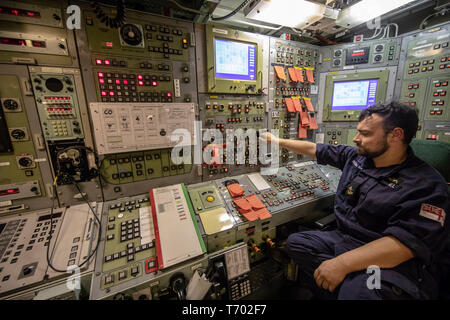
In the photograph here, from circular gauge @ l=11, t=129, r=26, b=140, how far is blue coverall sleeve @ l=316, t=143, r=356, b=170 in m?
2.55

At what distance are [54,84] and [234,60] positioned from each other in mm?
1579

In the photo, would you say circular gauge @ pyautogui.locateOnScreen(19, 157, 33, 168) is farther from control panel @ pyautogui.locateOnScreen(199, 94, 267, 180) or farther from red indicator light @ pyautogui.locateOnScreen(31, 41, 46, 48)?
control panel @ pyautogui.locateOnScreen(199, 94, 267, 180)

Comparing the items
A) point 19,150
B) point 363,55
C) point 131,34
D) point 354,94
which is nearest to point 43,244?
point 19,150

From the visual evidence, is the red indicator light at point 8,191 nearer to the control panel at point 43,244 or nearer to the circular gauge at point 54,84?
the control panel at point 43,244

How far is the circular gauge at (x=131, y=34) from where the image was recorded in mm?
1392

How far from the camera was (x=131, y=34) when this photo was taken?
1.39 meters

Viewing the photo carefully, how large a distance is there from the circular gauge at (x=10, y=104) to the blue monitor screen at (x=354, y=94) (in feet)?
11.0

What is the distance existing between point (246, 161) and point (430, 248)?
1.54 metres

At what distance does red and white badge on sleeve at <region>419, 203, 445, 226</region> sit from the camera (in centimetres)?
102

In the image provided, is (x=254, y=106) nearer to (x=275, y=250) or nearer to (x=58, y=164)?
(x=275, y=250)

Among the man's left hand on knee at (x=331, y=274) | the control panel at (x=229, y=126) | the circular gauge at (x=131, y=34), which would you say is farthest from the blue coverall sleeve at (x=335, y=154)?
the circular gauge at (x=131, y=34)

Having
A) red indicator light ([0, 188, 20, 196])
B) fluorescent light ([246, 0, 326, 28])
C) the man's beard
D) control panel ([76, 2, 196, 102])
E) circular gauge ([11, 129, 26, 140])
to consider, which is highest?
fluorescent light ([246, 0, 326, 28])

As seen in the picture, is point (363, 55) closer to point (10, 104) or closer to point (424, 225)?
point (424, 225)

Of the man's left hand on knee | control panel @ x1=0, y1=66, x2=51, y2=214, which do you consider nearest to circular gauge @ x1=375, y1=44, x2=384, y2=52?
the man's left hand on knee
